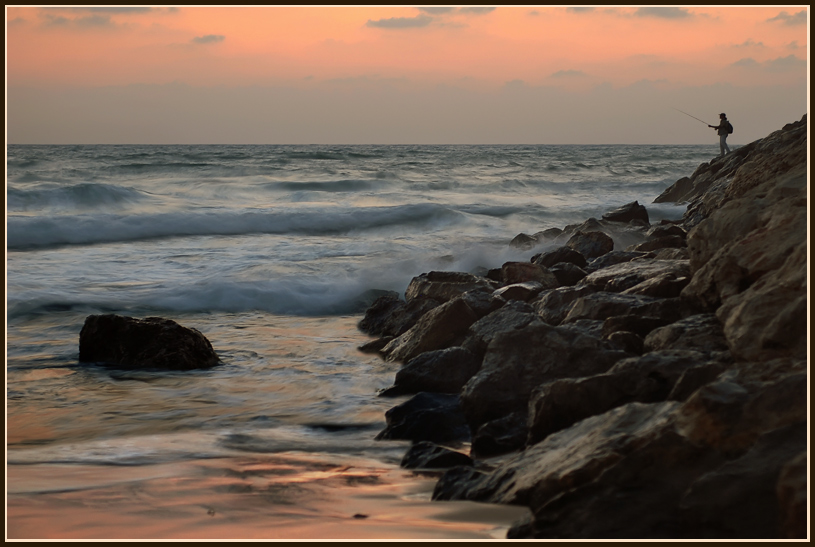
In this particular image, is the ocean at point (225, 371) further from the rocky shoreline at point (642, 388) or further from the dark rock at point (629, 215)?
the dark rock at point (629, 215)

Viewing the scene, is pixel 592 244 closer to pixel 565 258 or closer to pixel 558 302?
pixel 565 258

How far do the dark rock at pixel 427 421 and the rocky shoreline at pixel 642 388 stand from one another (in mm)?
10

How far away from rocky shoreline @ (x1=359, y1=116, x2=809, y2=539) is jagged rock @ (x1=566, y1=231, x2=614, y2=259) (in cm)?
202

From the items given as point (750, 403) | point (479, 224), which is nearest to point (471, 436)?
point (750, 403)

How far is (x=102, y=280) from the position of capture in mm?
9438

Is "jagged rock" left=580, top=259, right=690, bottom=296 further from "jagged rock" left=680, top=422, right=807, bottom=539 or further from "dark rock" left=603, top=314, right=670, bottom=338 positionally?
"jagged rock" left=680, top=422, right=807, bottom=539

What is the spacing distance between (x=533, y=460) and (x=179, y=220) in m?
14.0

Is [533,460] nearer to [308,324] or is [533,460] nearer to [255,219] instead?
[308,324]

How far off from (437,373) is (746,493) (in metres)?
2.66

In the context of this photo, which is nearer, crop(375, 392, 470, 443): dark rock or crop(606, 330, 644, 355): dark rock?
crop(375, 392, 470, 443): dark rock

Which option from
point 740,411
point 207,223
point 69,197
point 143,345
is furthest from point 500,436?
point 69,197

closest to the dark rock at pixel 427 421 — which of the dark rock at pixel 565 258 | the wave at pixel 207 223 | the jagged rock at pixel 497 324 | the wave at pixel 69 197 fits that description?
the jagged rock at pixel 497 324

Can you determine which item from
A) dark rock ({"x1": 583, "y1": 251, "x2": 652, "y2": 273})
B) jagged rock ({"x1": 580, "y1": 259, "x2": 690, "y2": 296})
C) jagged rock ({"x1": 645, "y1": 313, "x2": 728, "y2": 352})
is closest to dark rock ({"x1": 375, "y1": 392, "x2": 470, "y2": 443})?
jagged rock ({"x1": 645, "y1": 313, "x2": 728, "y2": 352})

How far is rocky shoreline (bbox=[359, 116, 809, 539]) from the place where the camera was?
2.43m
